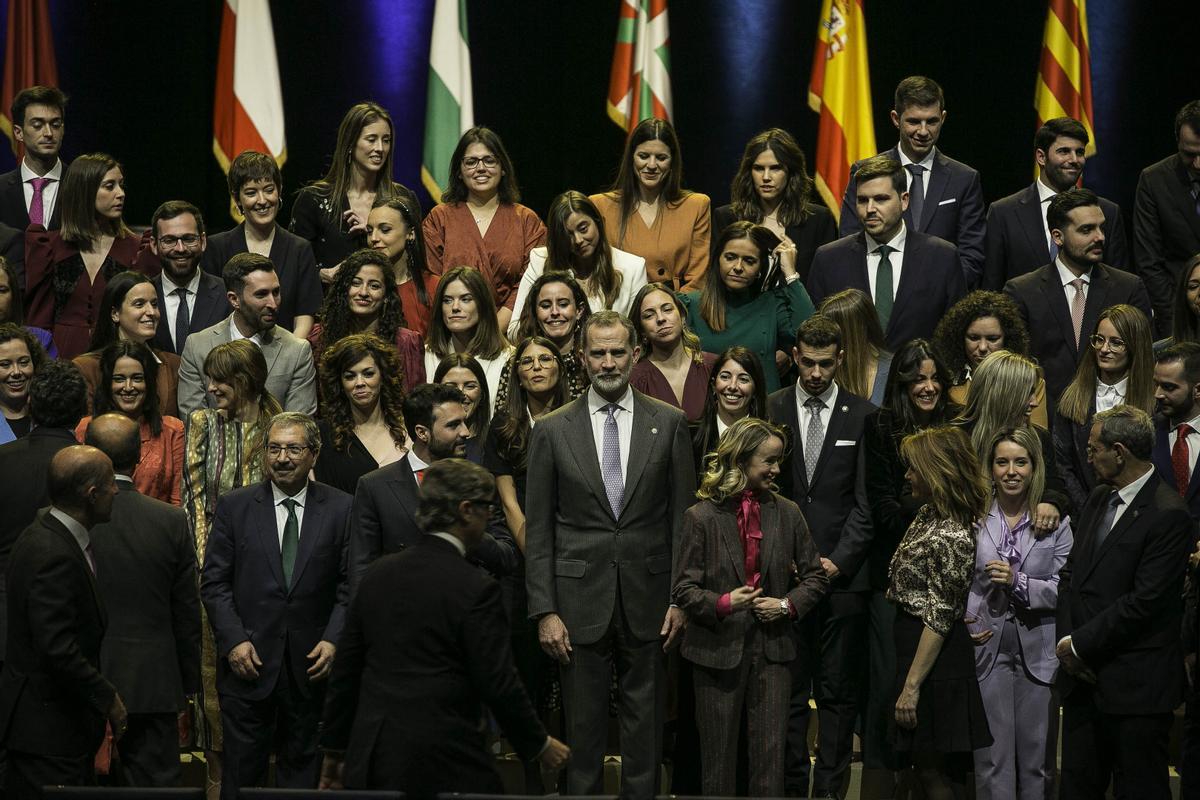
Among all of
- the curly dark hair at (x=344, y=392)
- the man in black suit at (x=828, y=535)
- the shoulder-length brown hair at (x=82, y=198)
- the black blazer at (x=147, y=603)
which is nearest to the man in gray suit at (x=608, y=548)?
the man in black suit at (x=828, y=535)

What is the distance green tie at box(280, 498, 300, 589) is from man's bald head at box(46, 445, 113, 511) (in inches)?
37.1

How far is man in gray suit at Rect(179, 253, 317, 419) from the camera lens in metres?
6.41

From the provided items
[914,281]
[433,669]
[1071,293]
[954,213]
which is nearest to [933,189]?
[954,213]

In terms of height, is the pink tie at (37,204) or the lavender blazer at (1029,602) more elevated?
the pink tie at (37,204)

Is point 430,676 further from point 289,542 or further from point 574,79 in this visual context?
point 574,79

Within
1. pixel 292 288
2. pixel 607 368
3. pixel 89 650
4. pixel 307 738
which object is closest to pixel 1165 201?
pixel 607 368

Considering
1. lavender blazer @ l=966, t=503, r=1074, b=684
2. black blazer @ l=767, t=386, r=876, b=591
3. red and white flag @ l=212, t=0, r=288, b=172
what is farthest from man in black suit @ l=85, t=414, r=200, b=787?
red and white flag @ l=212, t=0, r=288, b=172

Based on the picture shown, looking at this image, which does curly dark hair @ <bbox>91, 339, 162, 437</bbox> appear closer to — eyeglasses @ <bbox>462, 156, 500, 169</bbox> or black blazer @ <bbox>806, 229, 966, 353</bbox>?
eyeglasses @ <bbox>462, 156, 500, 169</bbox>

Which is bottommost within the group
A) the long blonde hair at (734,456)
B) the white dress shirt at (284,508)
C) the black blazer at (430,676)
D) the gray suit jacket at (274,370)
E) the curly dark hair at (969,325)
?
the black blazer at (430,676)

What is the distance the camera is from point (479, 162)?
7438 millimetres

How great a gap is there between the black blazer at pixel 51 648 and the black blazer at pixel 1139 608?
3.11m

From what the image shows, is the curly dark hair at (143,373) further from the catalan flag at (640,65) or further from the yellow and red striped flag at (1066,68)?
the yellow and red striped flag at (1066,68)

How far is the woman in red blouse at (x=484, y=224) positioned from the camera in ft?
24.3

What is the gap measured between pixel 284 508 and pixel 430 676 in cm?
165
